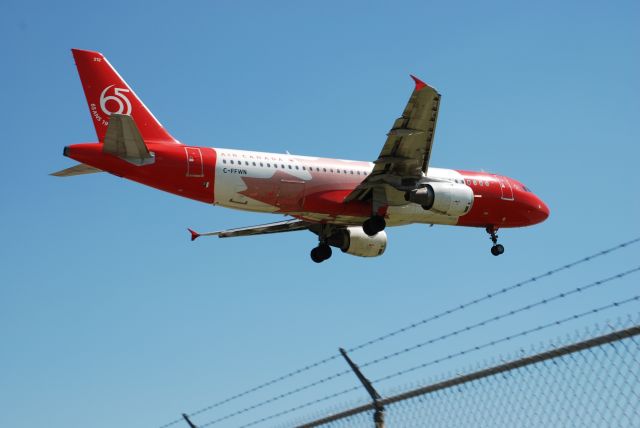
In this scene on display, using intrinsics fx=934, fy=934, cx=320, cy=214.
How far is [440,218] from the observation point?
34.4 metres

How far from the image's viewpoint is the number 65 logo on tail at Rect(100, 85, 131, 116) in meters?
→ 31.4

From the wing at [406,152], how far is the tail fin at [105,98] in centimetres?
694

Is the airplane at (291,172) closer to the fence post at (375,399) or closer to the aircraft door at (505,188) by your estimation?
the aircraft door at (505,188)

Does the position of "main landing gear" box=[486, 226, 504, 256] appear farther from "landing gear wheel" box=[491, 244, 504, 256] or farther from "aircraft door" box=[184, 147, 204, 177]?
"aircraft door" box=[184, 147, 204, 177]

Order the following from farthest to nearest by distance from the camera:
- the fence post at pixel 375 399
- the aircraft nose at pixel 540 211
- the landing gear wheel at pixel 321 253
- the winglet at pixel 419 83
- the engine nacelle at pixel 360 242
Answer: the aircraft nose at pixel 540 211, the landing gear wheel at pixel 321 253, the engine nacelle at pixel 360 242, the winglet at pixel 419 83, the fence post at pixel 375 399

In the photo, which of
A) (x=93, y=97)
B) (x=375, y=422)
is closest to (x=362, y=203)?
(x=93, y=97)

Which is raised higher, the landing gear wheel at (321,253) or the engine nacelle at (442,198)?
the engine nacelle at (442,198)

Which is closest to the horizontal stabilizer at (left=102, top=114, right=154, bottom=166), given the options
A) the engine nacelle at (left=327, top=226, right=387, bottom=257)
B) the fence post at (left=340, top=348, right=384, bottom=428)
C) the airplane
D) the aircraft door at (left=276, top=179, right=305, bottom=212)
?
the airplane

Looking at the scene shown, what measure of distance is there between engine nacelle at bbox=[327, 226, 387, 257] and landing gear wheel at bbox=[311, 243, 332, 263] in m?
0.53

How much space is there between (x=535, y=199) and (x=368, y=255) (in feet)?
23.3

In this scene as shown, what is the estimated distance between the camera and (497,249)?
35.7 m

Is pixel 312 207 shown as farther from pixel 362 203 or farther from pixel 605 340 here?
pixel 605 340

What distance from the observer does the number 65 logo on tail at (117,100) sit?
3136cm

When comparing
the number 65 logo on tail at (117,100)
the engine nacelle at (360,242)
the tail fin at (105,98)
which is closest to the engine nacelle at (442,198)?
the engine nacelle at (360,242)
